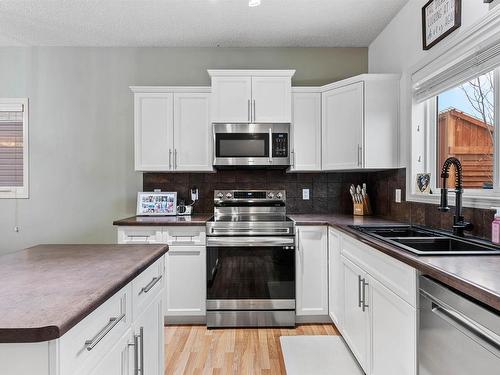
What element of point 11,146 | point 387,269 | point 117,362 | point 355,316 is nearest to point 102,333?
point 117,362

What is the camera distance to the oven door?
2.85m

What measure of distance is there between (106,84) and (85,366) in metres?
3.27

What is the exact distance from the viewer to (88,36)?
3.31m

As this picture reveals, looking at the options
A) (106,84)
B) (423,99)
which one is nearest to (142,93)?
(106,84)

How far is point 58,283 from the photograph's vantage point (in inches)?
41.4

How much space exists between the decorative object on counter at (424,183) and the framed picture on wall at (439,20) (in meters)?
0.89

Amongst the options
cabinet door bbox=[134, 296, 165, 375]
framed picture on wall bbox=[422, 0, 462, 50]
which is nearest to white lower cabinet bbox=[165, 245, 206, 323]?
cabinet door bbox=[134, 296, 165, 375]

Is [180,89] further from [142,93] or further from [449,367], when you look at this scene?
[449,367]

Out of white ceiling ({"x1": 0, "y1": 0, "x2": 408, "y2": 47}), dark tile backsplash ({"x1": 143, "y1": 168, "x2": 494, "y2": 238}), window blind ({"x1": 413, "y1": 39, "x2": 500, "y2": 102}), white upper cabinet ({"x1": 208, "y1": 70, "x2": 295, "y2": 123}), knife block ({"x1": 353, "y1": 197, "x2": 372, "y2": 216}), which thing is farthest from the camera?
dark tile backsplash ({"x1": 143, "y1": 168, "x2": 494, "y2": 238})

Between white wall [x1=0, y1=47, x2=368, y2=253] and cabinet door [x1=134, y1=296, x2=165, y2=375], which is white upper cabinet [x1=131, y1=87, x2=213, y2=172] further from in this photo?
cabinet door [x1=134, y1=296, x2=165, y2=375]

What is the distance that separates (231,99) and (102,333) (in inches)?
97.5

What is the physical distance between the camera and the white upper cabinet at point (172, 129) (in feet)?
10.5

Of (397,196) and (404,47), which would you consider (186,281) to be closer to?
(397,196)

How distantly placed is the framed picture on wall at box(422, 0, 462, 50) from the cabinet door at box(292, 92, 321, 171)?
3.49ft
